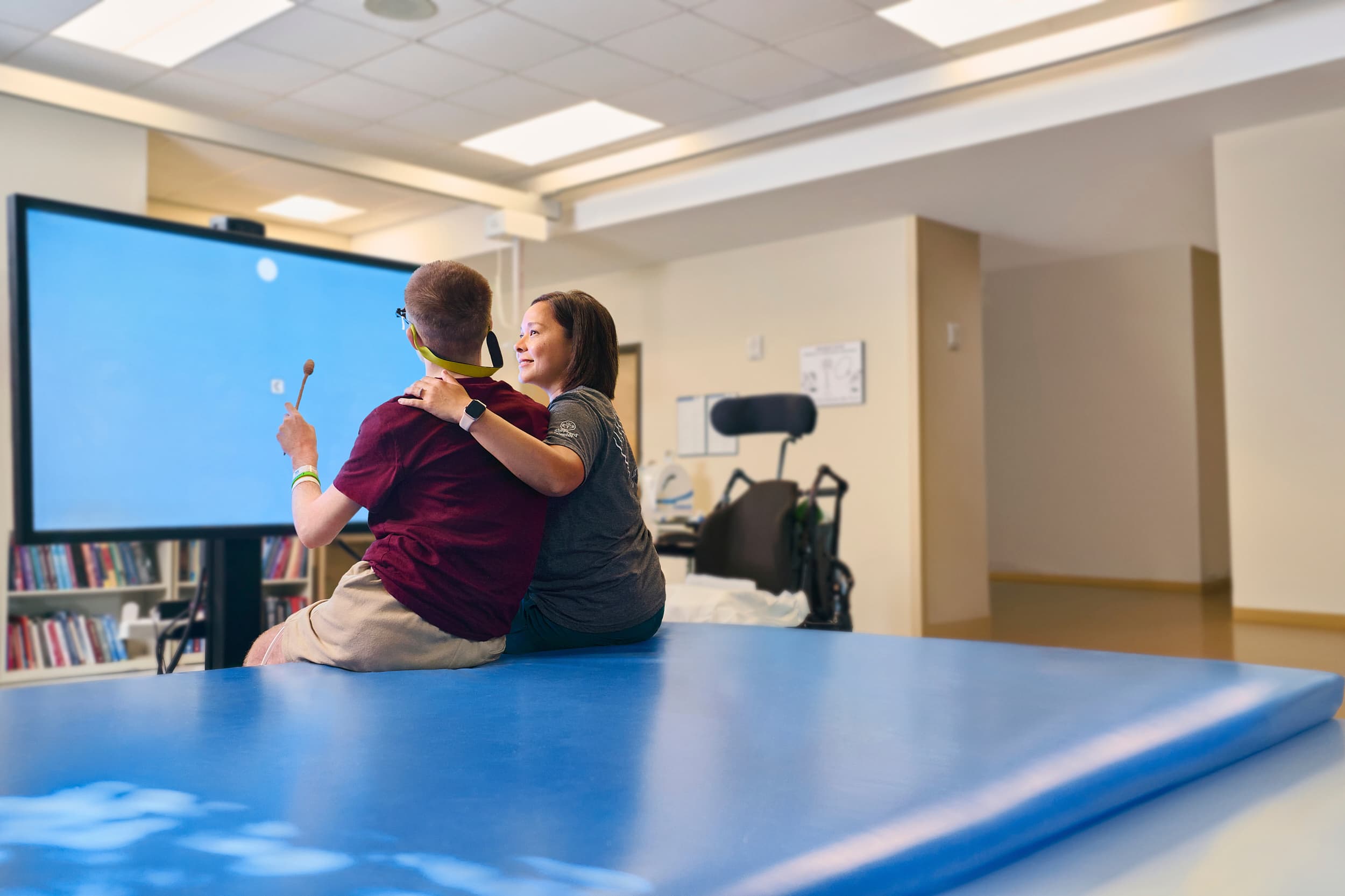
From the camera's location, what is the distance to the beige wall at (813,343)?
600 centimetres

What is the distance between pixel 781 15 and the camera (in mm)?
4098

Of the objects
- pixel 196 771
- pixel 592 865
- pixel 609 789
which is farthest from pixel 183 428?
pixel 592 865

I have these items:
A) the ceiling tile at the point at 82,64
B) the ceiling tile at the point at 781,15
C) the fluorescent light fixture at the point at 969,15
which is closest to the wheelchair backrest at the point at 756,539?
the ceiling tile at the point at 781,15

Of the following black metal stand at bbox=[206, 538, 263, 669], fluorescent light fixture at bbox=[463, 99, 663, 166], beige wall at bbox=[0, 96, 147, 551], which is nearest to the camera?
black metal stand at bbox=[206, 538, 263, 669]

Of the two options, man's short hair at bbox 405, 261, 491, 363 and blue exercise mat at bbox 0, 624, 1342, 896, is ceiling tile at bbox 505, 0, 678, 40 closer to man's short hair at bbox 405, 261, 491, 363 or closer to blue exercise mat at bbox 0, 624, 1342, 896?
man's short hair at bbox 405, 261, 491, 363

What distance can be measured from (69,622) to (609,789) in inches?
179

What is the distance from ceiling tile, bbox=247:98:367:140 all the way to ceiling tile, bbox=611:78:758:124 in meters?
1.43

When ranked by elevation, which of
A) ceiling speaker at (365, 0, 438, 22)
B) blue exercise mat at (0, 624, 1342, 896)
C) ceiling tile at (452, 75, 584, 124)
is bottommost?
blue exercise mat at (0, 624, 1342, 896)

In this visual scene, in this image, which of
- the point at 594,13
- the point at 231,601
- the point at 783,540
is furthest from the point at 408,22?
the point at 231,601

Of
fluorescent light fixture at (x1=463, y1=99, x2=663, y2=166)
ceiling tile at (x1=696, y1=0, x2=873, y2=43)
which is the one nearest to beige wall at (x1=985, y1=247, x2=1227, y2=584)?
fluorescent light fixture at (x1=463, y1=99, x2=663, y2=166)

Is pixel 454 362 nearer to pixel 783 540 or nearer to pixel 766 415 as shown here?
pixel 783 540

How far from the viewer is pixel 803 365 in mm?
6426

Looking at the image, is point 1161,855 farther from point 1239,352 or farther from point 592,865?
point 1239,352

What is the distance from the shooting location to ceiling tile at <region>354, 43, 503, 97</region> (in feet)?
14.8
